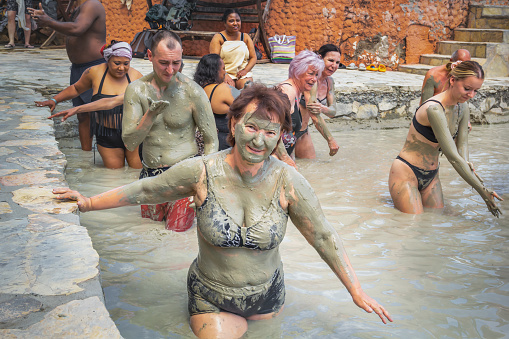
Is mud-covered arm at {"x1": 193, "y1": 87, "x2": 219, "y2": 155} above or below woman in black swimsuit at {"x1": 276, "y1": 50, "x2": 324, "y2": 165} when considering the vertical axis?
below

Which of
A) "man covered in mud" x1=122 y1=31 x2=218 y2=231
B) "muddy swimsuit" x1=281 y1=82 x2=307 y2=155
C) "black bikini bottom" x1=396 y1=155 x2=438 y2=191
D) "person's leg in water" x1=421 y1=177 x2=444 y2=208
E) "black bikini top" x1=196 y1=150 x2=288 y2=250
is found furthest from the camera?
"muddy swimsuit" x1=281 y1=82 x2=307 y2=155

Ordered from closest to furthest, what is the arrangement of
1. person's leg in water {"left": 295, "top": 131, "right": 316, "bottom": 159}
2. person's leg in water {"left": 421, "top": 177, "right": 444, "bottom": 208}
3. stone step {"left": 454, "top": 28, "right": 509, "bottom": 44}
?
person's leg in water {"left": 421, "top": 177, "right": 444, "bottom": 208}, person's leg in water {"left": 295, "top": 131, "right": 316, "bottom": 159}, stone step {"left": 454, "top": 28, "right": 509, "bottom": 44}

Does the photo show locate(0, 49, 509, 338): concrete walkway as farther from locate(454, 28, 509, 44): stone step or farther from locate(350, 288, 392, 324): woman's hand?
locate(454, 28, 509, 44): stone step

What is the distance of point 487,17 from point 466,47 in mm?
1142

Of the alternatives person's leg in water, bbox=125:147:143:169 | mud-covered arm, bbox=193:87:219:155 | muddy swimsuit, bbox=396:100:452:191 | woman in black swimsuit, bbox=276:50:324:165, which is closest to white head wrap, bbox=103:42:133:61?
person's leg in water, bbox=125:147:143:169

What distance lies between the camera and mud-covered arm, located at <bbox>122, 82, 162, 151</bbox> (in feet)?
11.9

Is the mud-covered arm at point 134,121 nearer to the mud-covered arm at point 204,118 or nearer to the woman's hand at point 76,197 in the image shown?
the mud-covered arm at point 204,118

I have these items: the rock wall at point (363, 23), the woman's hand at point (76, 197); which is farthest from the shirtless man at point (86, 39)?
the rock wall at point (363, 23)

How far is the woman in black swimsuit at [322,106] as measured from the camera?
5.60 m

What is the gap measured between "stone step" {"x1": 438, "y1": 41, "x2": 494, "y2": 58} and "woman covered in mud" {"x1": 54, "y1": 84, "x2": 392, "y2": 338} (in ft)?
30.4

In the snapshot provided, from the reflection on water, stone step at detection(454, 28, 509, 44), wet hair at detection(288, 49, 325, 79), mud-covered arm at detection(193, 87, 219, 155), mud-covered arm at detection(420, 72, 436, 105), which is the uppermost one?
stone step at detection(454, 28, 509, 44)

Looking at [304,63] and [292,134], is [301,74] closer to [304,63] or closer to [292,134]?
[304,63]

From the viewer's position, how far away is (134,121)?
3797mm

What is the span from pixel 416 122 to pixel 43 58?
316 inches
